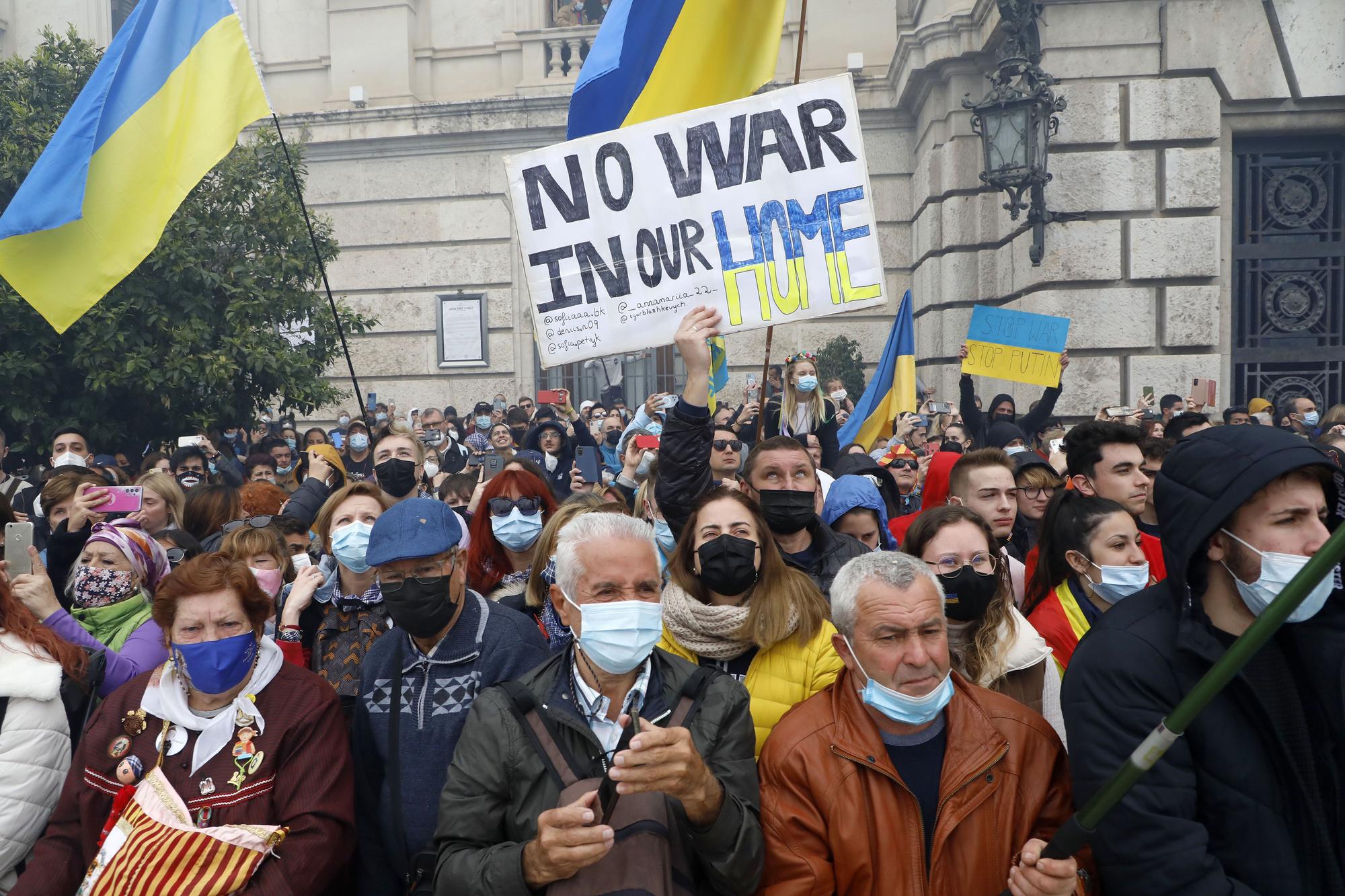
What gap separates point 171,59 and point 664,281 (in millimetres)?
3224

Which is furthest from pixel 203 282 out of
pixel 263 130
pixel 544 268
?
pixel 544 268

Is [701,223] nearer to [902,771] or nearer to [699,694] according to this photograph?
Result: [699,694]

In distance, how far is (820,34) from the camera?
59.4 feet

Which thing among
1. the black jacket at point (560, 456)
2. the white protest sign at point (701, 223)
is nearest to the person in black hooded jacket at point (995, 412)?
the black jacket at point (560, 456)

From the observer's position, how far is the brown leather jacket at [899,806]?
2.62m

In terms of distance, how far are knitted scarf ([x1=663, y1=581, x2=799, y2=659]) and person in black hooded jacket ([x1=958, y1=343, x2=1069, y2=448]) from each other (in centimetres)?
591

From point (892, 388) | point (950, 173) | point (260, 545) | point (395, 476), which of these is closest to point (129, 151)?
point (395, 476)

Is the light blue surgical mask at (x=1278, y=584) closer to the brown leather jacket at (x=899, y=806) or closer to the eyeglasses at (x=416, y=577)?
the brown leather jacket at (x=899, y=806)

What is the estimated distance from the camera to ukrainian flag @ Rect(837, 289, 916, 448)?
894 cm

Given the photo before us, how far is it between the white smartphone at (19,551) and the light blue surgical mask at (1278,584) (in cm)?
365

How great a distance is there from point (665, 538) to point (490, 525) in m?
0.82

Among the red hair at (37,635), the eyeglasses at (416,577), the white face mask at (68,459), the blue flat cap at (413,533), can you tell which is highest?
the blue flat cap at (413,533)

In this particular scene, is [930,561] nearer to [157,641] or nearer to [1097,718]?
[1097,718]

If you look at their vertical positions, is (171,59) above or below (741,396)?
above
